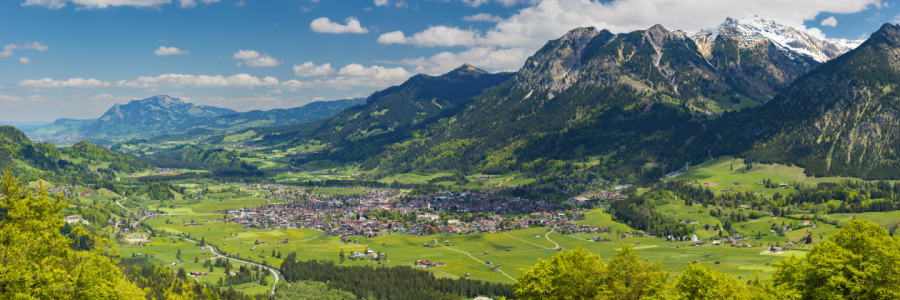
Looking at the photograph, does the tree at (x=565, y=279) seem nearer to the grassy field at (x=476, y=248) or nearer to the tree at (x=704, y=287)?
the tree at (x=704, y=287)

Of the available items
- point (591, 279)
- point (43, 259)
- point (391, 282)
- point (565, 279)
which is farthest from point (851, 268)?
point (391, 282)

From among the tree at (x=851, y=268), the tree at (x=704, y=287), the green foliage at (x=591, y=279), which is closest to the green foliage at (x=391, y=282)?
the green foliage at (x=591, y=279)

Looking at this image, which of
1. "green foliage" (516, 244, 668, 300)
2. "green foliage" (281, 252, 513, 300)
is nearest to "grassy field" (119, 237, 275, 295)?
"green foliage" (281, 252, 513, 300)

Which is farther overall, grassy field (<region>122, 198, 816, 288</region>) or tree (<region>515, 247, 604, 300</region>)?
grassy field (<region>122, 198, 816, 288</region>)

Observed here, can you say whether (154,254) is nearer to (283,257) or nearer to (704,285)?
(283,257)

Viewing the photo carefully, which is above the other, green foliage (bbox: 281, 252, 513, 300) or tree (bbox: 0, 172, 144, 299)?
tree (bbox: 0, 172, 144, 299)

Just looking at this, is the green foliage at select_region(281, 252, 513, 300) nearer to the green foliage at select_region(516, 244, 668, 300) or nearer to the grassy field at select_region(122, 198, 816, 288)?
the grassy field at select_region(122, 198, 816, 288)
